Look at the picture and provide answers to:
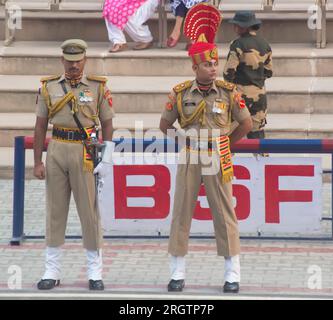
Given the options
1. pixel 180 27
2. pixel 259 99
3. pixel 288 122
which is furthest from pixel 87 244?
pixel 180 27

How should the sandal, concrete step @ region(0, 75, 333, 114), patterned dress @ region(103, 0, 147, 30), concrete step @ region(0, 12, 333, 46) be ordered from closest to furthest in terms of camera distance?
1. concrete step @ region(0, 75, 333, 114)
2. patterned dress @ region(103, 0, 147, 30)
3. the sandal
4. concrete step @ region(0, 12, 333, 46)

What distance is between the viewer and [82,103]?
10367 millimetres

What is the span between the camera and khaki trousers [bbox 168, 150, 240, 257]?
10.4m

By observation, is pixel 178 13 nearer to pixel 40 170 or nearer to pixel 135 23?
pixel 135 23

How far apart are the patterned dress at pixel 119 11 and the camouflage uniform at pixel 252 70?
11.5 feet

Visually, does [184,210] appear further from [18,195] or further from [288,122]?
[288,122]

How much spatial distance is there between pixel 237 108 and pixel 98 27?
713cm

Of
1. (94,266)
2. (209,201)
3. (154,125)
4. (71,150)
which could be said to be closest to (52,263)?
(94,266)

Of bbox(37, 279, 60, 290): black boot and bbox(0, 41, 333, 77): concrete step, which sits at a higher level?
bbox(0, 41, 333, 77): concrete step

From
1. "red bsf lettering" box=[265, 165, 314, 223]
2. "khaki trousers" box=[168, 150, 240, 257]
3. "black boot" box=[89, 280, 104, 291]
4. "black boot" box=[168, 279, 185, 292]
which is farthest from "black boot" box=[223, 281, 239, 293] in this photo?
"red bsf lettering" box=[265, 165, 314, 223]

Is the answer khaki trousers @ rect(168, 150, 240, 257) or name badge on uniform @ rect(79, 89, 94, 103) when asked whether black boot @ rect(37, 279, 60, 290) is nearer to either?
khaki trousers @ rect(168, 150, 240, 257)

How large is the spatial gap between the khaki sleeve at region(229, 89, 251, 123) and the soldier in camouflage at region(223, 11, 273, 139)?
2580 millimetres

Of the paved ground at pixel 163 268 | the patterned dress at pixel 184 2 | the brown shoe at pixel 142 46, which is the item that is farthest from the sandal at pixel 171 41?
the paved ground at pixel 163 268

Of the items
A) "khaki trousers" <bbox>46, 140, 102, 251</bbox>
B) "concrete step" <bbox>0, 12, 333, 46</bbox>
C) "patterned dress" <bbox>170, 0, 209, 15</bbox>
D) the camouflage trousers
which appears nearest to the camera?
"khaki trousers" <bbox>46, 140, 102, 251</bbox>
